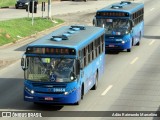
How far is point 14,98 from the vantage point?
2630 centimetres

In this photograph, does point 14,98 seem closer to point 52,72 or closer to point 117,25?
point 52,72

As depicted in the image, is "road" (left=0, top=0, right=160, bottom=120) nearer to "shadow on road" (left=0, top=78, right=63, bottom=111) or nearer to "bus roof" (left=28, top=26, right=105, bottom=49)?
"shadow on road" (left=0, top=78, right=63, bottom=111)

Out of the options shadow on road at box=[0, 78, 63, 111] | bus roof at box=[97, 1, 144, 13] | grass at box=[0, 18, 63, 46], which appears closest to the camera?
shadow on road at box=[0, 78, 63, 111]

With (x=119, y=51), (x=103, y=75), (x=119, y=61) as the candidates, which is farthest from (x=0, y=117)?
(x=119, y=51)

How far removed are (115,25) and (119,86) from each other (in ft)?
34.8

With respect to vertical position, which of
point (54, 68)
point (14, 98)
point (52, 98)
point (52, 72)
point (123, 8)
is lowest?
point (14, 98)

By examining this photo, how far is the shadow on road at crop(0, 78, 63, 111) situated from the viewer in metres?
24.5

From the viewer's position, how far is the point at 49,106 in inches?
987

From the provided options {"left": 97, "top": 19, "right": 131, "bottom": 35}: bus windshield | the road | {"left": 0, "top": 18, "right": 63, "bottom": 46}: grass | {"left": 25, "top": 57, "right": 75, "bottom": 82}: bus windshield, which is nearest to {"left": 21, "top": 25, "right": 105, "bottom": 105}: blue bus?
{"left": 25, "top": 57, "right": 75, "bottom": 82}: bus windshield

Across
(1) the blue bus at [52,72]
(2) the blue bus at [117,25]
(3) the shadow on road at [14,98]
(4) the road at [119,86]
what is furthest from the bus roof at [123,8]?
(1) the blue bus at [52,72]

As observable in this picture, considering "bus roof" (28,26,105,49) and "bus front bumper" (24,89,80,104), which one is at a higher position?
"bus roof" (28,26,105,49)

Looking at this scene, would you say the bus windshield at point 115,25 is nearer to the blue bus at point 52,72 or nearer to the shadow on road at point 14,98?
the shadow on road at point 14,98

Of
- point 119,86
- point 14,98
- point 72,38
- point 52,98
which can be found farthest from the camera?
point 119,86

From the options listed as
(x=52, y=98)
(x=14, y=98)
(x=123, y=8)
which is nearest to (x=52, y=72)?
(x=52, y=98)
